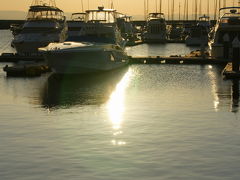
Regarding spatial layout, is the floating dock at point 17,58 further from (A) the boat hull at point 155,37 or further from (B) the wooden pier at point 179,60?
(A) the boat hull at point 155,37

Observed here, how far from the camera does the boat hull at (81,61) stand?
36.8 meters

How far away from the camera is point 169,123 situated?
20500mm

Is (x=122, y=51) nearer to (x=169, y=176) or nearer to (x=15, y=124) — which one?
(x=15, y=124)

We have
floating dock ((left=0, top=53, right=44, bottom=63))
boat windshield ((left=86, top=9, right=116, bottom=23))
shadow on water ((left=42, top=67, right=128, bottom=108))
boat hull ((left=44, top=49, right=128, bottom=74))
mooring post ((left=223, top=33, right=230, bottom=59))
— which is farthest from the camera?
floating dock ((left=0, top=53, right=44, bottom=63))

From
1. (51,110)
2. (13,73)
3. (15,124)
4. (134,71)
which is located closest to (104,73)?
(134,71)

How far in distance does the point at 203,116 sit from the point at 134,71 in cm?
2044

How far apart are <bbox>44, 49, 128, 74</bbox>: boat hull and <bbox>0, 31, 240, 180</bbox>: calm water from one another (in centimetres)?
301

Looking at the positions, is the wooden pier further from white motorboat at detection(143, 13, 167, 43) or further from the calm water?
white motorboat at detection(143, 13, 167, 43)

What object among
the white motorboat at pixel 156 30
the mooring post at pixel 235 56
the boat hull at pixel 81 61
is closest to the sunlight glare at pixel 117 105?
the boat hull at pixel 81 61

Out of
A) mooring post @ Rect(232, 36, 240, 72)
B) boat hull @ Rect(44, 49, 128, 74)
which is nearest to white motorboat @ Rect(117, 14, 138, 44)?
boat hull @ Rect(44, 49, 128, 74)

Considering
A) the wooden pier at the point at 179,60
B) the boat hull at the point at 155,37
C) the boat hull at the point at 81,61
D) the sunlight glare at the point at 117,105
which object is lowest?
the boat hull at the point at 155,37

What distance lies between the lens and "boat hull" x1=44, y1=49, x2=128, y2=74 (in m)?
36.8

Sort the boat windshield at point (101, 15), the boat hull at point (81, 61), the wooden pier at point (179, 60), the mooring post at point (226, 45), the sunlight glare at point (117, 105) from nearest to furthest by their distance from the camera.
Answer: the sunlight glare at point (117, 105)
the boat hull at point (81, 61)
the mooring post at point (226, 45)
the wooden pier at point (179, 60)
the boat windshield at point (101, 15)

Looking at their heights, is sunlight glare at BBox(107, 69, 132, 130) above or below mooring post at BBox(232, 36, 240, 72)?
below
